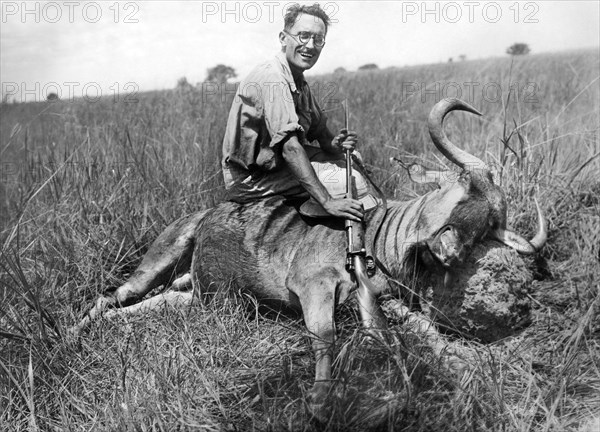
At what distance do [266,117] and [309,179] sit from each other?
409mm

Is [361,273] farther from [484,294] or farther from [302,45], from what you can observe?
[302,45]

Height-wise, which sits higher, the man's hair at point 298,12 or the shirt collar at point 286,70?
the man's hair at point 298,12

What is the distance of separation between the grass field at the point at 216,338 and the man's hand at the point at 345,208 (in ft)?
1.75

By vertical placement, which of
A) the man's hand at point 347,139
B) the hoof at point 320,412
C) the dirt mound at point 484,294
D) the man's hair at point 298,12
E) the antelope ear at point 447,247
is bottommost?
the hoof at point 320,412

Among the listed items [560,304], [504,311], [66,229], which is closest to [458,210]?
[504,311]

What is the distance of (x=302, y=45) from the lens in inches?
138

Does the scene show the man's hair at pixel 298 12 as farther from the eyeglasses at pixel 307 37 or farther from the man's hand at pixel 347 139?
the man's hand at pixel 347 139

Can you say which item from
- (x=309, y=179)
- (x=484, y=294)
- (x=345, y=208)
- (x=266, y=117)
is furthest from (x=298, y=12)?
(x=484, y=294)

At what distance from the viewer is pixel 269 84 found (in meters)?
3.49

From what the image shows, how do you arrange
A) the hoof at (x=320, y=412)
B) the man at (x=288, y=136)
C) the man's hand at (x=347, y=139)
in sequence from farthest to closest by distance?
the man's hand at (x=347, y=139) < the man at (x=288, y=136) < the hoof at (x=320, y=412)

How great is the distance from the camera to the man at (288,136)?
342 centimetres

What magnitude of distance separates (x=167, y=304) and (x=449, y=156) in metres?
1.71

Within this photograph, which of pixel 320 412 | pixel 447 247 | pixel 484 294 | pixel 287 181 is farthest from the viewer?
pixel 287 181

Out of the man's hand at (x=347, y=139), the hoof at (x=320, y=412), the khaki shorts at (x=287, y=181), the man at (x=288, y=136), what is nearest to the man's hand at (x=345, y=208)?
the man at (x=288, y=136)
